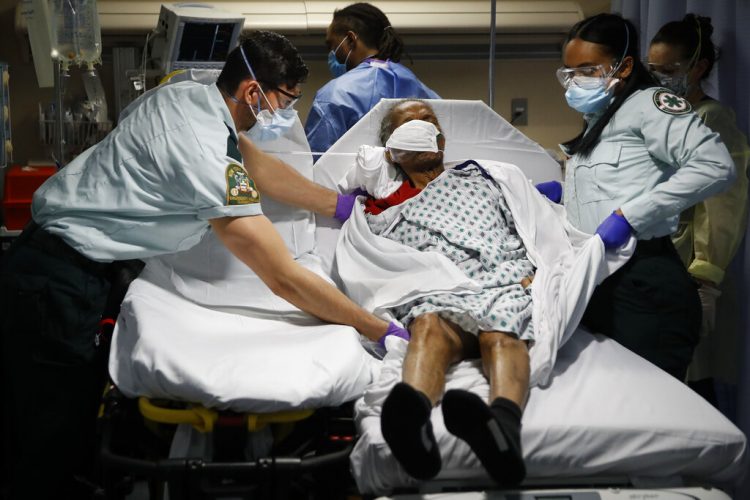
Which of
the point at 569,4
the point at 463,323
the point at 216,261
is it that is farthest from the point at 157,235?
the point at 569,4

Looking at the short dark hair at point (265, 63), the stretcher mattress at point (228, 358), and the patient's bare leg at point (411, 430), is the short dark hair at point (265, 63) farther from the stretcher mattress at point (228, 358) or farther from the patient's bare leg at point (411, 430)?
the patient's bare leg at point (411, 430)

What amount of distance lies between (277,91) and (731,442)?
1.48 meters

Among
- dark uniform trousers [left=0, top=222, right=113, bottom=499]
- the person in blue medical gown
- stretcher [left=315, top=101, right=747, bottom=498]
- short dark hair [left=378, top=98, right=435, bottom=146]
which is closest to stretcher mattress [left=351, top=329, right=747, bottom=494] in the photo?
stretcher [left=315, top=101, right=747, bottom=498]

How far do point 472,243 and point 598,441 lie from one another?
81cm

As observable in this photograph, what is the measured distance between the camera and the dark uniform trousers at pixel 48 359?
230 cm

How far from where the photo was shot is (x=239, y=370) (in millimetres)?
1935

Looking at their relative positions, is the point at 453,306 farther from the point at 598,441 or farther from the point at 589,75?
the point at 589,75

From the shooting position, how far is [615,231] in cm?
244

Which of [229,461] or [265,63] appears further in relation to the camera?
[265,63]

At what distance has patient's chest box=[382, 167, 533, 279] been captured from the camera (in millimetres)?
2539

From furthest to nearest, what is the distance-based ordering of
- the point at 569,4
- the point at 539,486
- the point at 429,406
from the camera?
the point at 569,4, the point at 539,486, the point at 429,406

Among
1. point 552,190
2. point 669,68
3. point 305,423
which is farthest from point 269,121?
point 669,68

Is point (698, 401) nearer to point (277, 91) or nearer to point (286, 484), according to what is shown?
point (286, 484)

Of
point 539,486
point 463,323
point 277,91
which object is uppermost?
point 277,91
